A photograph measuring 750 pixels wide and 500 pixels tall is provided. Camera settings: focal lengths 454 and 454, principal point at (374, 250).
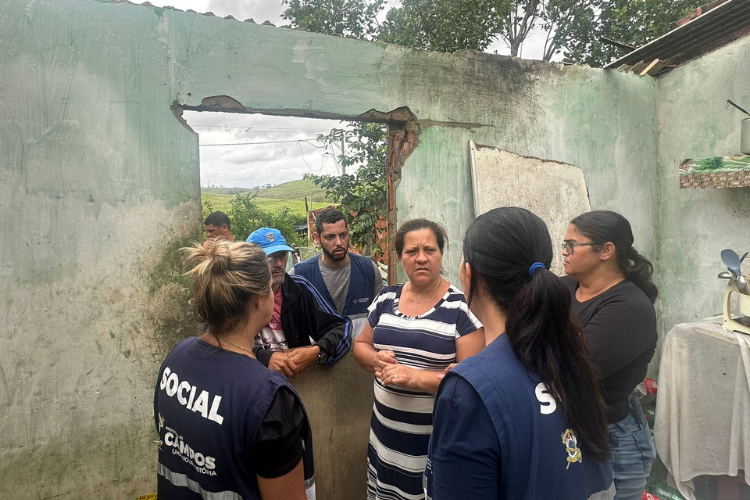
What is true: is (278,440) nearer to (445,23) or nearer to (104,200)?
(104,200)

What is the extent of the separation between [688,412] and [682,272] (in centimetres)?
200

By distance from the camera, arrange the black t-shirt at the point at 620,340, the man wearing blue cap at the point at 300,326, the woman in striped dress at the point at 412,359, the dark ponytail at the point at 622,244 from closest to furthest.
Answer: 1. the black t-shirt at the point at 620,340
2. the woman in striped dress at the point at 412,359
3. the dark ponytail at the point at 622,244
4. the man wearing blue cap at the point at 300,326

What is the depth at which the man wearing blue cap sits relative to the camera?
2.58 metres

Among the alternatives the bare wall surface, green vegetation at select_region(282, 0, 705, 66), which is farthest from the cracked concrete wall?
green vegetation at select_region(282, 0, 705, 66)

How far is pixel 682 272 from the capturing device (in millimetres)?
4688

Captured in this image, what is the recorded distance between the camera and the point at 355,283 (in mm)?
3713

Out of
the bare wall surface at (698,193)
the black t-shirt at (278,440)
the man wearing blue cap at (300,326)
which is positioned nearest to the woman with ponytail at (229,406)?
the black t-shirt at (278,440)

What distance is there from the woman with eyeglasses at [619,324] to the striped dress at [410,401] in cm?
57

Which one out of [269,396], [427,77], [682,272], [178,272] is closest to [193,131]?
[178,272]

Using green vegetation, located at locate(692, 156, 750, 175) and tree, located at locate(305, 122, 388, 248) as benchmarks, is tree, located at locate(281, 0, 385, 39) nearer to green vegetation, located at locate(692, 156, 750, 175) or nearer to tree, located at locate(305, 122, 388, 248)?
tree, located at locate(305, 122, 388, 248)

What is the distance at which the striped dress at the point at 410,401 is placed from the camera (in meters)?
2.13

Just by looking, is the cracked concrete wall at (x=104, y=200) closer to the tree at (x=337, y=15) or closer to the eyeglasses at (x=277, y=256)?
the eyeglasses at (x=277, y=256)

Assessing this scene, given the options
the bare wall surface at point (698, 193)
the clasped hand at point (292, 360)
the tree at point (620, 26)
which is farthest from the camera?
the tree at point (620, 26)

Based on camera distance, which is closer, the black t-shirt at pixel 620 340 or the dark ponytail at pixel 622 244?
the black t-shirt at pixel 620 340
